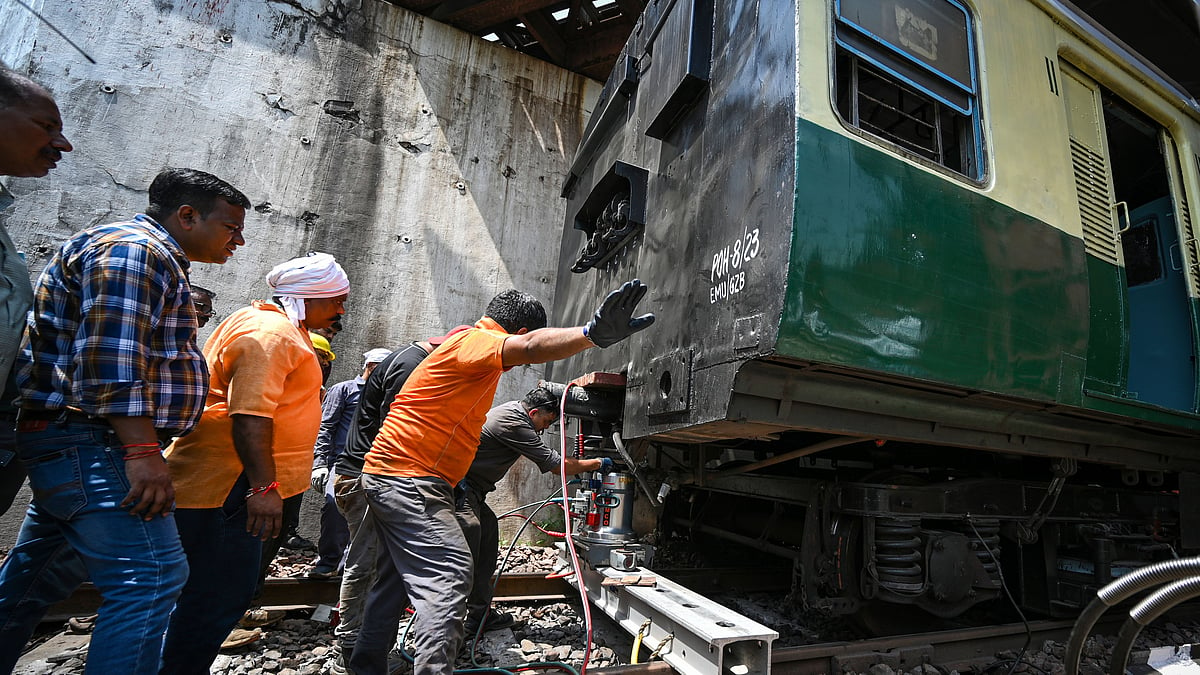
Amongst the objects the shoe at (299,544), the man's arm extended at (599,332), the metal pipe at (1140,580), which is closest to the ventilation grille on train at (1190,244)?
the metal pipe at (1140,580)

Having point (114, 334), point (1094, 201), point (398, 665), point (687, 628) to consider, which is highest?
point (1094, 201)

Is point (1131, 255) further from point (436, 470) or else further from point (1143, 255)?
point (436, 470)

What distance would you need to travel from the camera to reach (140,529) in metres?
1.52

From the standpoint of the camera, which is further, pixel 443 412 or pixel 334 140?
pixel 334 140

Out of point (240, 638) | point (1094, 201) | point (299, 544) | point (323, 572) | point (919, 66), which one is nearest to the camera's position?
point (919, 66)

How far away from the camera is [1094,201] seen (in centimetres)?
317

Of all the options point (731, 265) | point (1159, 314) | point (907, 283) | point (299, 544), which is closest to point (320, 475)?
point (299, 544)

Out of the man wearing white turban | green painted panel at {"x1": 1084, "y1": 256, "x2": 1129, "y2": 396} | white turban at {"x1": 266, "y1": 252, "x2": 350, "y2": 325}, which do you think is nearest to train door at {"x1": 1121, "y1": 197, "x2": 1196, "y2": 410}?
green painted panel at {"x1": 1084, "y1": 256, "x2": 1129, "y2": 396}

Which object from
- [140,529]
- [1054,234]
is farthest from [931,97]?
[140,529]

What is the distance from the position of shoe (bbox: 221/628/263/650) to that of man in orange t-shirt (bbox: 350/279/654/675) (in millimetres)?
1086

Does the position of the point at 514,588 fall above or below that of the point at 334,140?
below

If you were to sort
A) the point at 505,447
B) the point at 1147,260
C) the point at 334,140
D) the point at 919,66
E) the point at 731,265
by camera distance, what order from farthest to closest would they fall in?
1. the point at 334,140
2. the point at 1147,260
3. the point at 505,447
4. the point at 919,66
5. the point at 731,265

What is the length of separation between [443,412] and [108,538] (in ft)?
3.53

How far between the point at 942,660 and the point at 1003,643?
0.57 m
